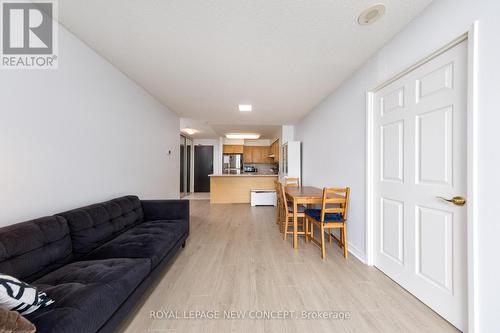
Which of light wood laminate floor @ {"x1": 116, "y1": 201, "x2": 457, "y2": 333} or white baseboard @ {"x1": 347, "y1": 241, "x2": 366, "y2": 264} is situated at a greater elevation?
white baseboard @ {"x1": 347, "y1": 241, "x2": 366, "y2": 264}

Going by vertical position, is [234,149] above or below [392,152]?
above

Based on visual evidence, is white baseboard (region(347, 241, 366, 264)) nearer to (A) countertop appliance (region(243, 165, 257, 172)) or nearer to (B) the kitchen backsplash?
(A) countertop appliance (region(243, 165, 257, 172))

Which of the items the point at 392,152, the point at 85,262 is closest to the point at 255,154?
the point at 392,152

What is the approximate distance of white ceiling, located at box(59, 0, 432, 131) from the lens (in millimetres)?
1600

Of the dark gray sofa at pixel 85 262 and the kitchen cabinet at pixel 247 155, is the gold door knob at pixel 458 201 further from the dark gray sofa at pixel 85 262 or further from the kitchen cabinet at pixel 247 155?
the kitchen cabinet at pixel 247 155

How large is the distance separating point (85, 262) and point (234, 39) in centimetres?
236

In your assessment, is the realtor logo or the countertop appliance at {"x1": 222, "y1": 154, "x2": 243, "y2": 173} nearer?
the realtor logo

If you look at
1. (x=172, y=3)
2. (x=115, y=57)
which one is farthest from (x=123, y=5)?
(x=115, y=57)

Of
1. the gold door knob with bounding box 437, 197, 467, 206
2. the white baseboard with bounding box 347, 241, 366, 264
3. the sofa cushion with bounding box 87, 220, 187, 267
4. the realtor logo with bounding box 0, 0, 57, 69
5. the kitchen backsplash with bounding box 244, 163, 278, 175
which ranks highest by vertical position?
the realtor logo with bounding box 0, 0, 57, 69

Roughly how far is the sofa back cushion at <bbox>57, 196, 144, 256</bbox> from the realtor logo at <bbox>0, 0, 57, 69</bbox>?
4.12 ft

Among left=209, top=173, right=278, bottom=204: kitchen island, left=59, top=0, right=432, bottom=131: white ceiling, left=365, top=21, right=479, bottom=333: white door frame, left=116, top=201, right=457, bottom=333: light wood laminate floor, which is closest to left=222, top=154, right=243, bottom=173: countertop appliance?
left=209, top=173, right=278, bottom=204: kitchen island

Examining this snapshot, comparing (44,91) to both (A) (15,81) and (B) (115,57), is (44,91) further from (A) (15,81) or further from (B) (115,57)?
(B) (115,57)
